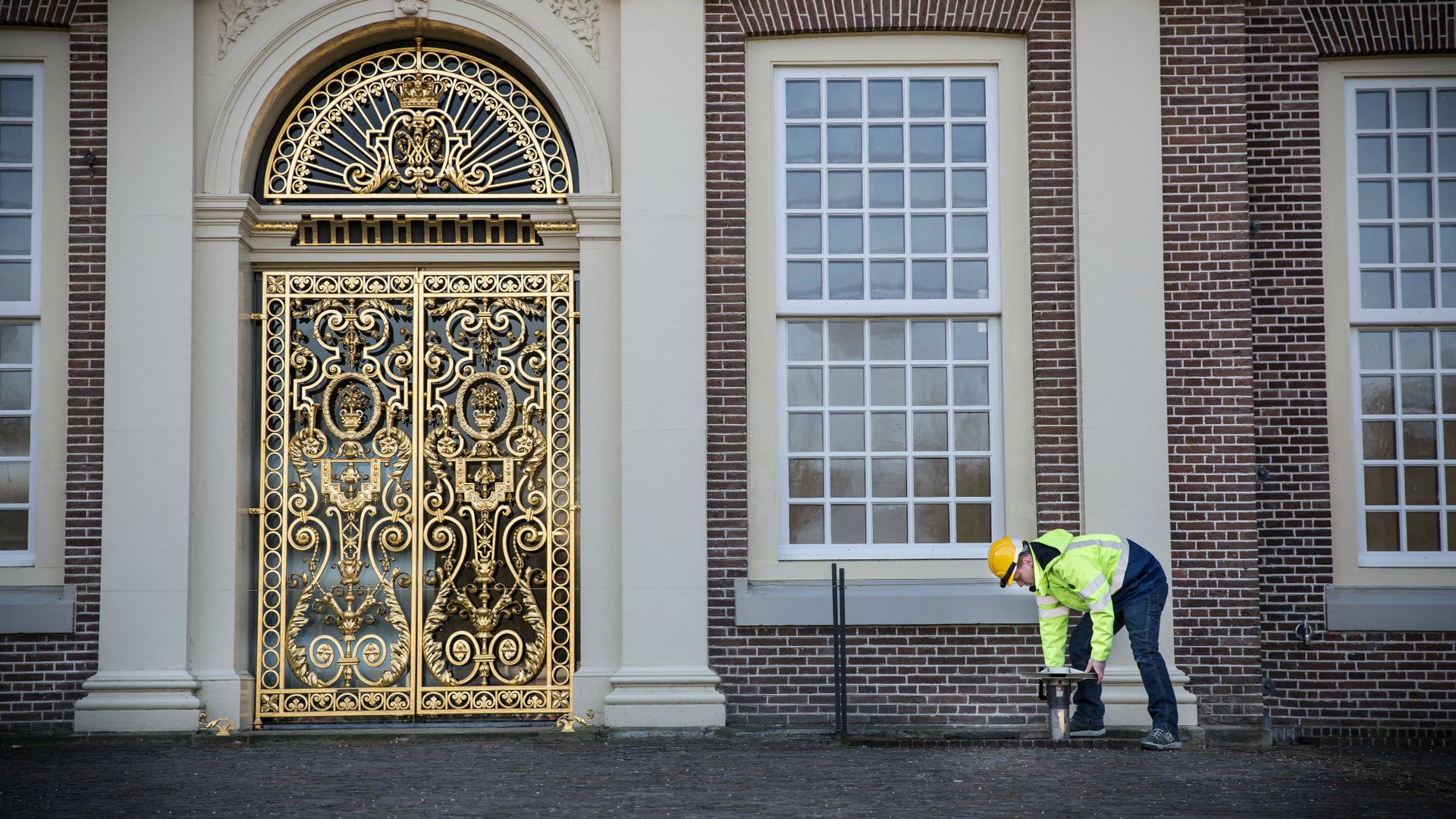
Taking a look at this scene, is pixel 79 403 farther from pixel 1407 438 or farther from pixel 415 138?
pixel 1407 438

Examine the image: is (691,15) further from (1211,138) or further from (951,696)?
(951,696)

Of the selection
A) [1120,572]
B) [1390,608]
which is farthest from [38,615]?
[1390,608]

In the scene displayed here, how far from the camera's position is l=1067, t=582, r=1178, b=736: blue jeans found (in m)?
8.54

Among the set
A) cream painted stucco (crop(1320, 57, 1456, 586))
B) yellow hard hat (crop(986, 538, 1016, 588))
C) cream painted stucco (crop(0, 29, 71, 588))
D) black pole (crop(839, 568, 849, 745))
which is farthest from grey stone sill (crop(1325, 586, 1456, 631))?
cream painted stucco (crop(0, 29, 71, 588))

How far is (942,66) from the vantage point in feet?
32.5

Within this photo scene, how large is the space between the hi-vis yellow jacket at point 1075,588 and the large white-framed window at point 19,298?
7326 millimetres

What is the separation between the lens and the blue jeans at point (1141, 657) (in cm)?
854

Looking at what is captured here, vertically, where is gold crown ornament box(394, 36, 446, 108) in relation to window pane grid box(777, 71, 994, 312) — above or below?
above

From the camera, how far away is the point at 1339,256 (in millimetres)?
9984

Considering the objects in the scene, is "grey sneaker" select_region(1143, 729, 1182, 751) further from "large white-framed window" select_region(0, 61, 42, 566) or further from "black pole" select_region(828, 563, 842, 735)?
"large white-framed window" select_region(0, 61, 42, 566)

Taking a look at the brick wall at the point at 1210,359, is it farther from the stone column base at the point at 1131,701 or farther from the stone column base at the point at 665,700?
the stone column base at the point at 665,700

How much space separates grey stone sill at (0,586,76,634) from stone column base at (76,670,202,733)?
471 mm

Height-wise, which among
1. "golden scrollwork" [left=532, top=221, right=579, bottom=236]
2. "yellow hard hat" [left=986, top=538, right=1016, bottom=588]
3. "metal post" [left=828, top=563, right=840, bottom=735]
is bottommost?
"metal post" [left=828, top=563, right=840, bottom=735]

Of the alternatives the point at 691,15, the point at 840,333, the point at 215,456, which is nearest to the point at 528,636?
the point at 215,456
